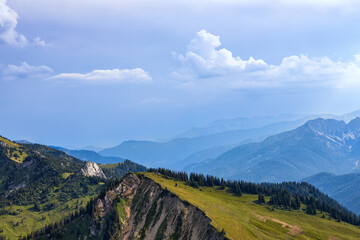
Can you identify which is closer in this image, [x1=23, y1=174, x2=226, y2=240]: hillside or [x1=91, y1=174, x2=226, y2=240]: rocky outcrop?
[x1=91, y1=174, x2=226, y2=240]: rocky outcrop

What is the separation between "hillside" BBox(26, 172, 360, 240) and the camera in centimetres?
13838

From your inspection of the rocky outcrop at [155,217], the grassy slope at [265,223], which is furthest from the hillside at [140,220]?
the grassy slope at [265,223]

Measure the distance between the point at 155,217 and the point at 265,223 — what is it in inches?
2473

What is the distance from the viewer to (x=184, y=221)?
15025 cm

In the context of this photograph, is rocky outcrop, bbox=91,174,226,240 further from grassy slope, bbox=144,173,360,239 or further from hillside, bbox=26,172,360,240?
grassy slope, bbox=144,173,360,239

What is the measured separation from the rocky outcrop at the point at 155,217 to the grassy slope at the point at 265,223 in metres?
4.86

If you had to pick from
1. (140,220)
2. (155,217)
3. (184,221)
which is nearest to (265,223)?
(184,221)


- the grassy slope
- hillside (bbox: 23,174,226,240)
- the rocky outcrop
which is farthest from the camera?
hillside (bbox: 23,174,226,240)

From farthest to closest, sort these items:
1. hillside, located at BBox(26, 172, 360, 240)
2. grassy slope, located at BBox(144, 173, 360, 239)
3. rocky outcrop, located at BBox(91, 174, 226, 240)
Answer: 1. rocky outcrop, located at BBox(91, 174, 226, 240)
2. hillside, located at BBox(26, 172, 360, 240)
3. grassy slope, located at BBox(144, 173, 360, 239)

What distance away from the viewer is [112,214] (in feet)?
604

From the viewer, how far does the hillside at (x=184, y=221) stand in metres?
138

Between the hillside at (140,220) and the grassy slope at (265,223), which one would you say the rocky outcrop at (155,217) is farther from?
the grassy slope at (265,223)

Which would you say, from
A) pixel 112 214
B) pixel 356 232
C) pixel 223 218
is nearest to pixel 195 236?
pixel 223 218

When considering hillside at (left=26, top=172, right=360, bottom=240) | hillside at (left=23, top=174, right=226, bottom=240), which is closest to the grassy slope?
hillside at (left=26, top=172, right=360, bottom=240)
